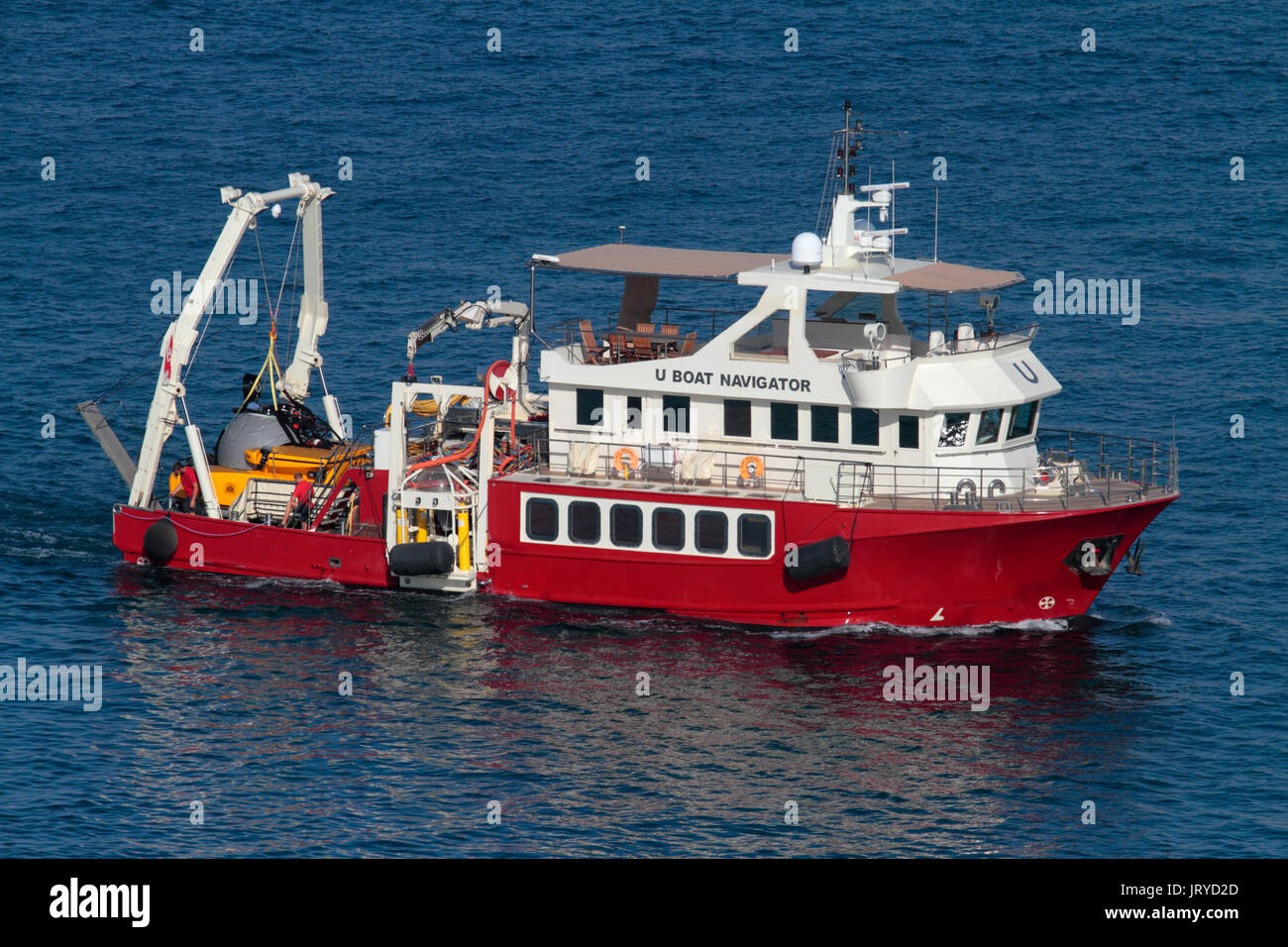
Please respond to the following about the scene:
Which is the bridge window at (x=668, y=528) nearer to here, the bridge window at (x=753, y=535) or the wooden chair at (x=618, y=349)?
the bridge window at (x=753, y=535)

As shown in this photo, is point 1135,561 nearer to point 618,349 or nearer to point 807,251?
point 807,251

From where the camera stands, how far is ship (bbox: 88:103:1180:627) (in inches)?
2002

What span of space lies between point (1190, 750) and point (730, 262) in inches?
675

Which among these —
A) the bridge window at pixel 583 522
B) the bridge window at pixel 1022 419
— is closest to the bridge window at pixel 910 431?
the bridge window at pixel 1022 419

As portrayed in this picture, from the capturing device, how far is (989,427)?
2040 inches

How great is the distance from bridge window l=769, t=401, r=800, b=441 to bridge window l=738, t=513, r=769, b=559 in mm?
2306

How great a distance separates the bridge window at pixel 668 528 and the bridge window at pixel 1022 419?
27.5ft

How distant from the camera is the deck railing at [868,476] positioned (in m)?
50.8

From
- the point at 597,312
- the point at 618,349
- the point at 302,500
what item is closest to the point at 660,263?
the point at 618,349

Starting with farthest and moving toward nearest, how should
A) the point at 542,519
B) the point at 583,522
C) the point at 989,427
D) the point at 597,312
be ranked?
the point at 597,312 < the point at 542,519 < the point at 583,522 < the point at 989,427

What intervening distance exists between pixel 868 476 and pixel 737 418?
3.69 meters

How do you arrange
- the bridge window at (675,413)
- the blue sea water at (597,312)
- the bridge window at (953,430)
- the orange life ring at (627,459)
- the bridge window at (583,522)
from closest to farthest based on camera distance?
1. the blue sea water at (597,312)
2. the bridge window at (953,430)
3. the bridge window at (583,522)
4. the bridge window at (675,413)
5. the orange life ring at (627,459)

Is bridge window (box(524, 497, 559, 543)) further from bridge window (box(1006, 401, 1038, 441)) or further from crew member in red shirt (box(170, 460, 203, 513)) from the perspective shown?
bridge window (box(1006, 401, 1038, 441))

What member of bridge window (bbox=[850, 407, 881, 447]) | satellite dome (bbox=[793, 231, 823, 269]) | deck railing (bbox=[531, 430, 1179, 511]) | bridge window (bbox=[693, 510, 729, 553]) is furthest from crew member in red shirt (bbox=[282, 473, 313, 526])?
bridge window (bbox=[850, 407, 881, 447])
